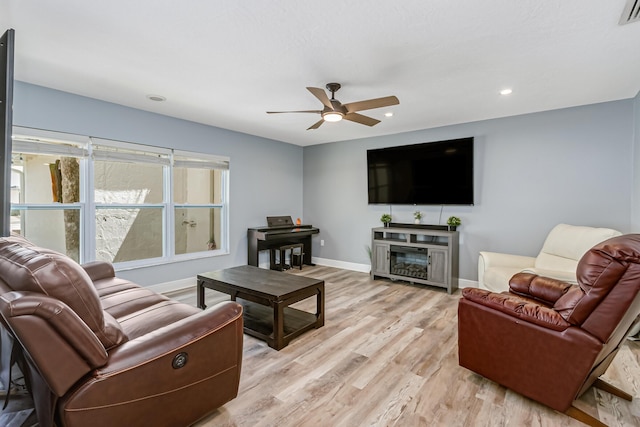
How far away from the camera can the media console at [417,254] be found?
427 cm

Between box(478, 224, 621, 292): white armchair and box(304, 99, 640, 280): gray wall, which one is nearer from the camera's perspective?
box(478, 224, 621, 292): white armchair

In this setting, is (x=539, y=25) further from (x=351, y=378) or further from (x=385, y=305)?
(x=385, y=305)

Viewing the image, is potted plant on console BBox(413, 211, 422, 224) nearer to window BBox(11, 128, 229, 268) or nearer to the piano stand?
the piano stand

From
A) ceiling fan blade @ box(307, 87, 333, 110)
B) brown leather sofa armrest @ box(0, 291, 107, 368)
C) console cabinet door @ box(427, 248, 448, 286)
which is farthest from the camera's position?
console cabinet door @ box(427, 248, 448, 286)

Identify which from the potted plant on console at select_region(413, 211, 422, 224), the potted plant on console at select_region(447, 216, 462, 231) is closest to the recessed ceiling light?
the potted plant on console at select_region(413, 211, 422, 224)

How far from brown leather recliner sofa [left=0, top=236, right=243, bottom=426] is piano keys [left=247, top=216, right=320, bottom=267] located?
328 centimetres

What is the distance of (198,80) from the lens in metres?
2.94

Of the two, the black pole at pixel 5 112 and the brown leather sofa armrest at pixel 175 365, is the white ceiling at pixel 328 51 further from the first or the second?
the brown leather sofa armrest at pixel 175 365

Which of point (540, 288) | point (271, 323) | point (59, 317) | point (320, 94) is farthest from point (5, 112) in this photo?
point (540, 288)

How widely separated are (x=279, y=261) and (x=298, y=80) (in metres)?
3.49

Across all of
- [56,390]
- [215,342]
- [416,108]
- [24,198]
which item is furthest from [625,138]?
[24,198]

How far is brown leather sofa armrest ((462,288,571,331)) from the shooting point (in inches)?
Result: 67.2

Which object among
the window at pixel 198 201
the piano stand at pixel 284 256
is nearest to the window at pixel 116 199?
the window at pixel 198 201

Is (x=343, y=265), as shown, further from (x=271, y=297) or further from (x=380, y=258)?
(x=271, y=297)
